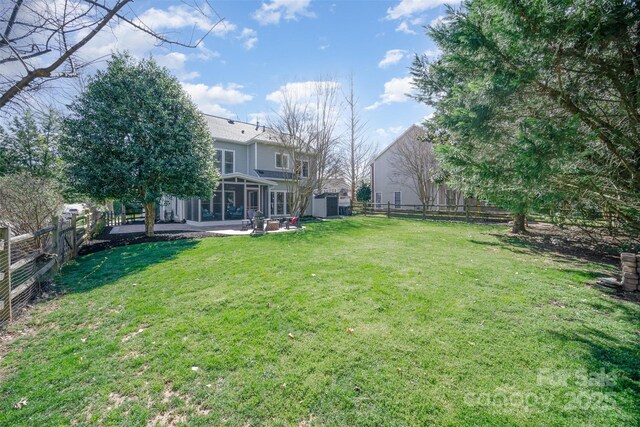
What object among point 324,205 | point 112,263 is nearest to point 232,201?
point 324,205

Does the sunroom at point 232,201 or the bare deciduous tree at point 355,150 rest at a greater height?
the bare deciduous tree at point 355,150

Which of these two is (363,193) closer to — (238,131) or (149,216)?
(238,131)

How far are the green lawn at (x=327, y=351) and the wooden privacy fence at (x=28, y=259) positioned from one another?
0.39 metres

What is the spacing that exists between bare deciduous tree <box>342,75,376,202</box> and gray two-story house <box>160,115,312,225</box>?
29.9 ft

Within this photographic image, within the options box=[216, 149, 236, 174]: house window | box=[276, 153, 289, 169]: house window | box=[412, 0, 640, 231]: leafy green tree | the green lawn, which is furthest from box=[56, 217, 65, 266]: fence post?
box=[276, 153, 289, 169]: house window

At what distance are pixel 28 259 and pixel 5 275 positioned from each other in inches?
35.2

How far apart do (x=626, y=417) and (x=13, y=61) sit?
7.31 metres

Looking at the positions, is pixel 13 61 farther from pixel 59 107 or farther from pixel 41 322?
pixel 41 322

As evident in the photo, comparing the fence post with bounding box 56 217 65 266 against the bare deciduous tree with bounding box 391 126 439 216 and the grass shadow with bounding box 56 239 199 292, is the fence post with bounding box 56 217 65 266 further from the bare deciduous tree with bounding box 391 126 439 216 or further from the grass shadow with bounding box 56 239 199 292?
the bare deciduous tree with bounding box 391 126 439 216

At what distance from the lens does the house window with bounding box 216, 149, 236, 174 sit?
58.0ft

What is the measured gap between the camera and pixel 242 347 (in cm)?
317

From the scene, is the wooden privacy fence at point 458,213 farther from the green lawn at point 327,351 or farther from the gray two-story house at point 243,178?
the green lawn at point 327,351

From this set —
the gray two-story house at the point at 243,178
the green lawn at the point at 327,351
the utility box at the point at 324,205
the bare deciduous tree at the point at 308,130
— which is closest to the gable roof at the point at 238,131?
the gray two-story house at the point at 243,178

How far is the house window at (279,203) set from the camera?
19938 mm
